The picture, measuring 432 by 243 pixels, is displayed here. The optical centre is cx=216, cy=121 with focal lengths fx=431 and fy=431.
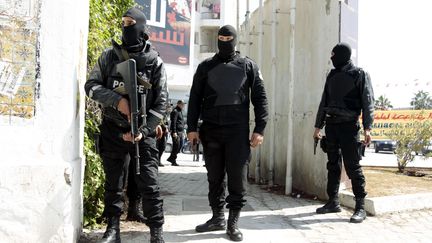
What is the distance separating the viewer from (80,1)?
3840 millimetres

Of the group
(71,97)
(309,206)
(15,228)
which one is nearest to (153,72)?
(71,97)

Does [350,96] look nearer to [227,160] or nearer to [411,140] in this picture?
[227,160]

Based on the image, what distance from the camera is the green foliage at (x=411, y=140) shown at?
999cm

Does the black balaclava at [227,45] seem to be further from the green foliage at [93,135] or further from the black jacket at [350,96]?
the black jacket at [350,96]

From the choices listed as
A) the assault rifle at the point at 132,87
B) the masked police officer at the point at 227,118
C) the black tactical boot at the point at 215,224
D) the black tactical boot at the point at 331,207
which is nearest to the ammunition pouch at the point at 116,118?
the assault rifle at the point at 132,87

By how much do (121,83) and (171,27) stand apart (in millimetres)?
33192

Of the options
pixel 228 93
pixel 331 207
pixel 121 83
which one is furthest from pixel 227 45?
pixel 331 207

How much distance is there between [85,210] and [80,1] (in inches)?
83.8

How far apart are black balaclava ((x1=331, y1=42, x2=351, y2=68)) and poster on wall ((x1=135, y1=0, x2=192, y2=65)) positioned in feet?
98.2

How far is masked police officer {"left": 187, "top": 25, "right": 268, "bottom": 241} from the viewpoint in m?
4.29

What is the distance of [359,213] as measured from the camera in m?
5.05

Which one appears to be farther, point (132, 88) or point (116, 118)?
point (116, 118)

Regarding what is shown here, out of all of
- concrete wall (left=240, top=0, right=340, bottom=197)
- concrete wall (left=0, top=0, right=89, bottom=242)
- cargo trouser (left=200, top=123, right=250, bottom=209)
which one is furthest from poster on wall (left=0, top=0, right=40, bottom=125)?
concrete wall (left=240, top=0, right=340, bottom=197)

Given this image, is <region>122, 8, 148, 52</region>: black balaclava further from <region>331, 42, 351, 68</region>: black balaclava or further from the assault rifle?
<region>331, 42, 351, 68</region>: black balaclava
